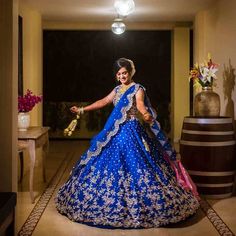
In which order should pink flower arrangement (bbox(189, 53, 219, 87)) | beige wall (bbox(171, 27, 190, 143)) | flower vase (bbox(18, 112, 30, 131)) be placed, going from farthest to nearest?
1. beige wall (bbox(171, 27, 190, 143))
2. pink flower arrangement (bbox(189, 53, 219, 87))
3. flower vase (bbox(18, 112, 30, 131))

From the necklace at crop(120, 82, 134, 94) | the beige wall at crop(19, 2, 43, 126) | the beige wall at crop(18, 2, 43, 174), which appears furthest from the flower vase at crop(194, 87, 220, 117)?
the beige wall at crop(19, 2, 43, 126)

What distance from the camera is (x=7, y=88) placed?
284 cm

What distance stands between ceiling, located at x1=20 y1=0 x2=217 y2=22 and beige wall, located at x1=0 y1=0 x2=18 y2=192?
11.5 ft

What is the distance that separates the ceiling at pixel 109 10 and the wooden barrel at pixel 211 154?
7.93 ft

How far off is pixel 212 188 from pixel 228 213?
535mm

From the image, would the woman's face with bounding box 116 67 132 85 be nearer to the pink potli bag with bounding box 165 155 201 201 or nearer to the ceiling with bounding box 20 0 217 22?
the pink potli bag with bounding box 165 155 201 201

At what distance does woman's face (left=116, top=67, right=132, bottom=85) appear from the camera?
3.89 m

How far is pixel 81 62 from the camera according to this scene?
10000 mm

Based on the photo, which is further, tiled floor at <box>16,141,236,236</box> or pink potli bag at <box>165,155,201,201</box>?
pink potli bag at <box>165,155,201,201</box>

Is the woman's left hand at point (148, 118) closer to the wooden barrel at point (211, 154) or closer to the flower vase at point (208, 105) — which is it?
the wooden barrel at point (211, 154)

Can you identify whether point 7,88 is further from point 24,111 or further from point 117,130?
point 24,111

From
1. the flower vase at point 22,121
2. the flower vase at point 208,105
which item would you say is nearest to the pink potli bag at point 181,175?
the flower vase at point 208,105

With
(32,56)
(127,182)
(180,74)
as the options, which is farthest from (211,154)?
(180,74)

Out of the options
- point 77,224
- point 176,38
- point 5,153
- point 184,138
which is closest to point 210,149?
point 184,138
